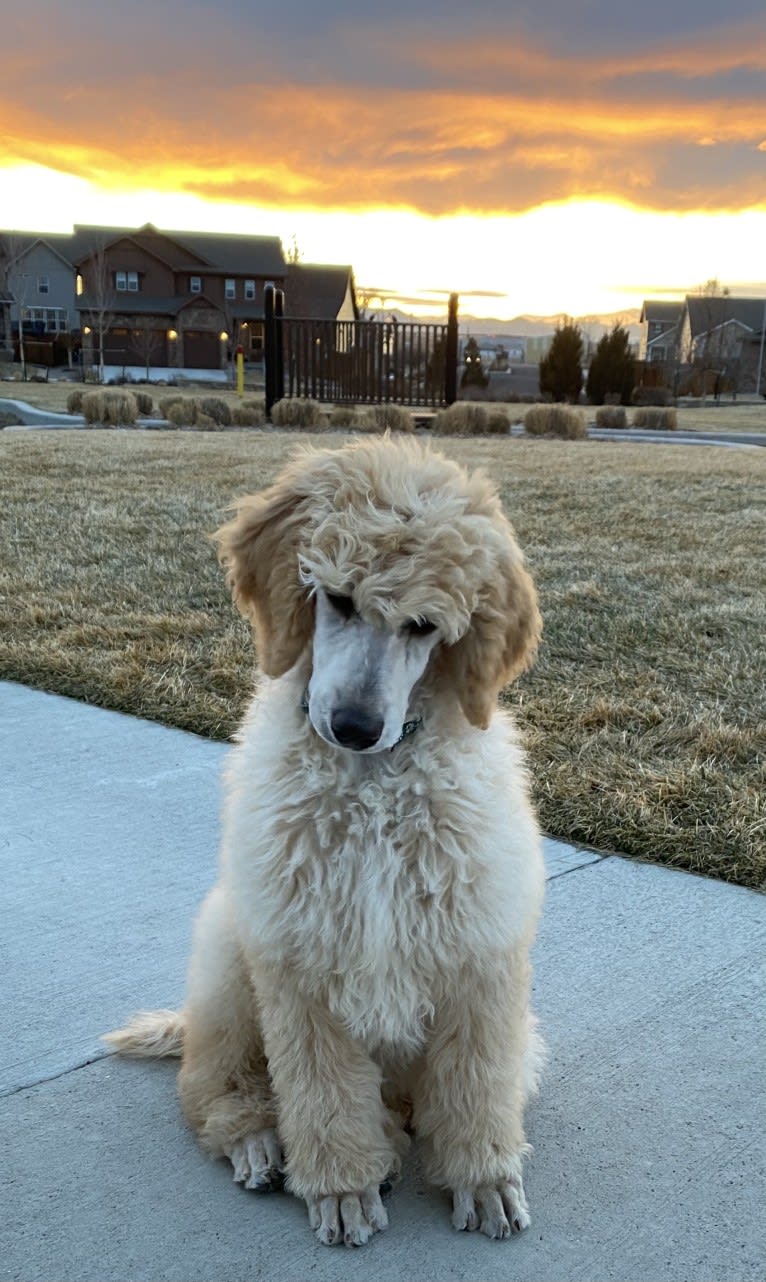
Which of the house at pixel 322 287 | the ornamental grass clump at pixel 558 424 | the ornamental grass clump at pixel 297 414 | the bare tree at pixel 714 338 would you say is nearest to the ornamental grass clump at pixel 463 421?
the ornamental grass clump at pixel 558 424

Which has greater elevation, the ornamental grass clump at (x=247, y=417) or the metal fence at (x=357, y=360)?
the metal fence at (x=357, y=360)

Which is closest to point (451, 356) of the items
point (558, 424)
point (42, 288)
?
point (558, 424)

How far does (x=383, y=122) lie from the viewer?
41.3ft

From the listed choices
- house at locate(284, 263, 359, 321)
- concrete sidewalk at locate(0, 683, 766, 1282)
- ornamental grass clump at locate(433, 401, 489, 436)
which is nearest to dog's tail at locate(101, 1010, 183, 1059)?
concrete sidewalk at locate(0, 683, 766, 1282)

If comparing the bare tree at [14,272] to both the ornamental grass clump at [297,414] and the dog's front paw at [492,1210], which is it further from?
the dog's front paw at [492,1210]

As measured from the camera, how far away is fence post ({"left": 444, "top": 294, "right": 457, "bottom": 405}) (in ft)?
63.8

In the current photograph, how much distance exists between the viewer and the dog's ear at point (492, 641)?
2.00 metres

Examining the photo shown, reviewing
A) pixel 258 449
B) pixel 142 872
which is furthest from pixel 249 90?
pixel 142 872

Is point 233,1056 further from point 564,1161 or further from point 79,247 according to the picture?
point 79,247

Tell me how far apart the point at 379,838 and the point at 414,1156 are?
0.79 meters

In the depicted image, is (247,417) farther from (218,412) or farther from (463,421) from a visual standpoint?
(463,421)

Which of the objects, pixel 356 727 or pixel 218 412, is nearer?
pixel 356 727

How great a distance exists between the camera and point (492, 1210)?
2.03 metres

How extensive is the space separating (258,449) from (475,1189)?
12976mm
